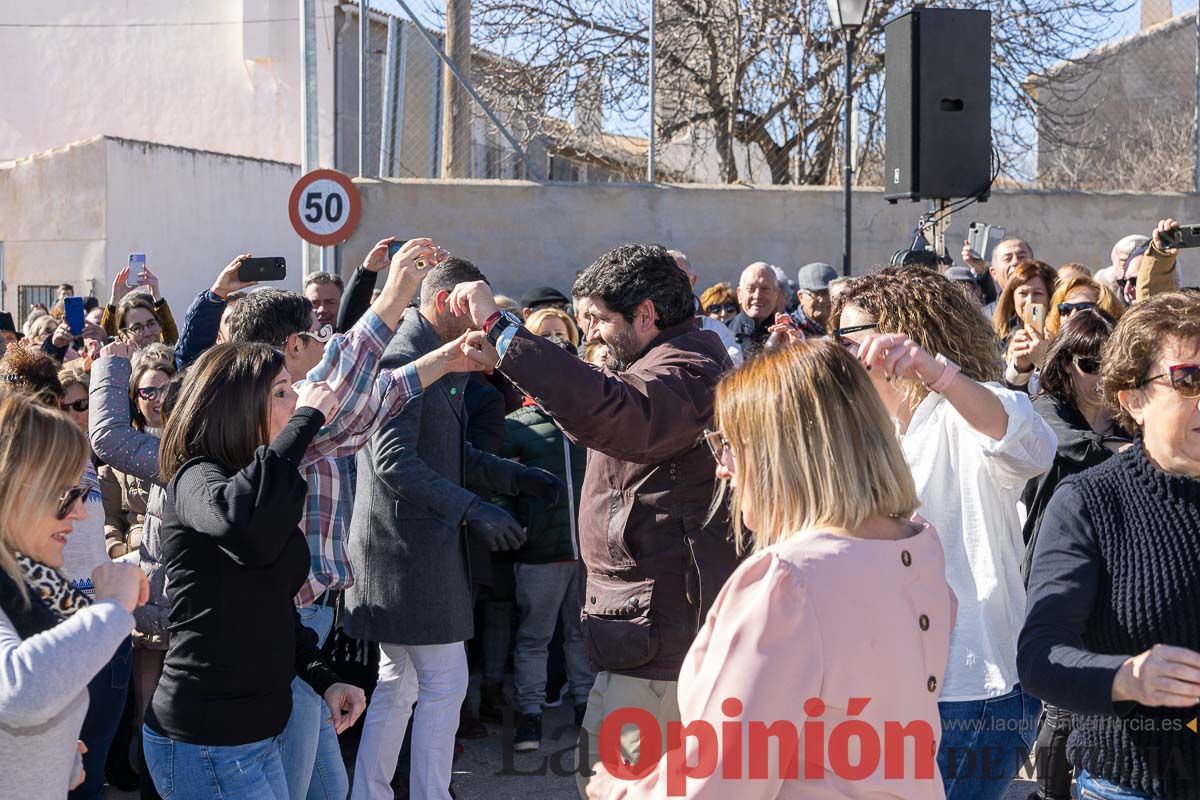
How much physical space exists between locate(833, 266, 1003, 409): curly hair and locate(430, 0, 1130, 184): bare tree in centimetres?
1090

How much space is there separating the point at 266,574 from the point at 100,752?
1.60 metres

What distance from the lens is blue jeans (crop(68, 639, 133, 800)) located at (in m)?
4.02

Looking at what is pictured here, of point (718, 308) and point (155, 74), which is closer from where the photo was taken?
point (718, 308)

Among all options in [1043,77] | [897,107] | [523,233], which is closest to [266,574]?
[897,107]

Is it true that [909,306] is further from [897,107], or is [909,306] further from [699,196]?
[699,196]

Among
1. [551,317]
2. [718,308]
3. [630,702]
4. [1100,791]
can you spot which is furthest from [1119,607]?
[718,308]

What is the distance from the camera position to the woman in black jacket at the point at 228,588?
296 cm

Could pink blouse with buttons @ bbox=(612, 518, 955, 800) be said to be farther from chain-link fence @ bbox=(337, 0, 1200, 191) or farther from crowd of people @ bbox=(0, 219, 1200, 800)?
chain-link fence @ bbox=(337, 0, 1200, 191)

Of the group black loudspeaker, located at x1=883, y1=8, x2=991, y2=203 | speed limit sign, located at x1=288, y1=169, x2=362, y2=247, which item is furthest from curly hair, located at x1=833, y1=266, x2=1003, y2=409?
speed limit sign, located at x1=288, y1=169, x2=362, y2=247

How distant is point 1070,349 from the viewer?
14.1 ft

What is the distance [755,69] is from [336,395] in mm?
12066

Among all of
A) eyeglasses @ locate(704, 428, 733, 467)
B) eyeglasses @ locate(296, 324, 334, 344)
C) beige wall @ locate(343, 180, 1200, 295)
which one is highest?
beige wall @ locate(343, 180, 1200, 295)

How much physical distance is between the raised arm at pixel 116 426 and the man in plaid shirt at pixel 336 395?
601 mm

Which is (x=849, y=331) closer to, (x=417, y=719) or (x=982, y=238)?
(x=417, y=719)
